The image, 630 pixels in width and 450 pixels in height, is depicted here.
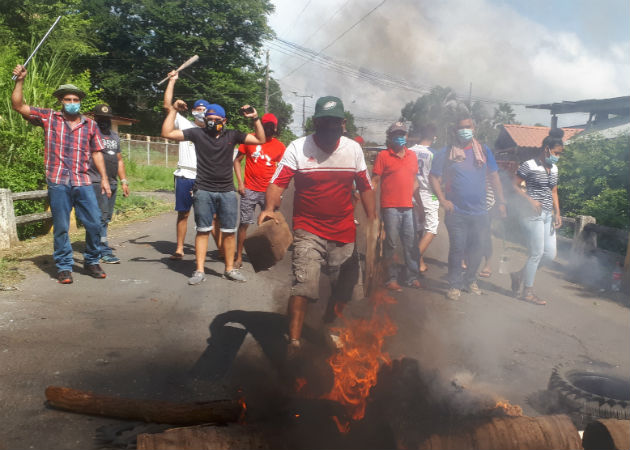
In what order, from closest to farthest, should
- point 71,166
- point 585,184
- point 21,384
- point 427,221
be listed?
1. point 21,384
2. point 71,166
3. point 427,221
4. point 585,184

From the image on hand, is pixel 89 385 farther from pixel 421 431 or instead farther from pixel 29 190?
pixel 29 190

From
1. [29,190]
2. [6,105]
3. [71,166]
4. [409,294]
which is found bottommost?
[409,294]

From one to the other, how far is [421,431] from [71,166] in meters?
4.75

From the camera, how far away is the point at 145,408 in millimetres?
2953

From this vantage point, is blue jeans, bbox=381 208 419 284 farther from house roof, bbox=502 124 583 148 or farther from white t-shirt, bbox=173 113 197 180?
house roof, bbox=502 124 583 148

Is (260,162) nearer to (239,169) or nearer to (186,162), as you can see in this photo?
(239,169)

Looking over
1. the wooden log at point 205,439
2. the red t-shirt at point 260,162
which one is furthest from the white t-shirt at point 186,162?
the wooden log at point 205,439

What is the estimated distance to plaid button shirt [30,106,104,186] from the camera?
568cm

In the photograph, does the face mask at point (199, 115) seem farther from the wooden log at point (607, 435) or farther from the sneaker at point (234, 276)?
the wooden log at point (607, 435)

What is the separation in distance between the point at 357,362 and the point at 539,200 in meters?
4.11

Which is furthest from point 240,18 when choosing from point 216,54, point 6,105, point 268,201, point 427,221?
point 268,201

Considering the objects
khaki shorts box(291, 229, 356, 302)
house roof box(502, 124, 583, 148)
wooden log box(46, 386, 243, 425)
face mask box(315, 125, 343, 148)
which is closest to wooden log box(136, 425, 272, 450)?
wooden log box(46, 386, 243, 425)

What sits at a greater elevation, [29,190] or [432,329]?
[29,190]

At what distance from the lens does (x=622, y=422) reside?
280cm
